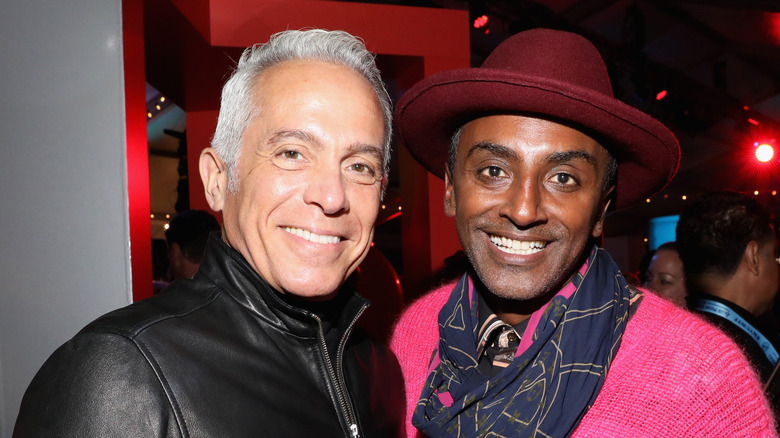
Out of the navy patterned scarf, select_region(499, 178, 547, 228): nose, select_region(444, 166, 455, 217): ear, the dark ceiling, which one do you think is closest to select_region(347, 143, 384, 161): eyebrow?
select_region(499, 178, 547, 228): nose

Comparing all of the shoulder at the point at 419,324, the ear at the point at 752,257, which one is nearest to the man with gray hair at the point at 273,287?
the shoulder at the point at 419,324

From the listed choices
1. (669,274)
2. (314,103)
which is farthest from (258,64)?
(669,274)

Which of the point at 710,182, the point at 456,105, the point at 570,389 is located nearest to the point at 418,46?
the point at 456,105

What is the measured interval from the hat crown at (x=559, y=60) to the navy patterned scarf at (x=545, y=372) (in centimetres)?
55

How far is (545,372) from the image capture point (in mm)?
1708

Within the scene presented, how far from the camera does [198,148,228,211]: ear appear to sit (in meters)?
1.55

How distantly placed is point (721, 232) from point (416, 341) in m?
1.69

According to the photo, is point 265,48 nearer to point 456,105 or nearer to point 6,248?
point 456,105

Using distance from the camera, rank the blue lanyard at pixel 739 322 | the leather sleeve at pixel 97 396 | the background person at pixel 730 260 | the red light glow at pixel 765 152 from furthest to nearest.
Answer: the red light glow at pixel 765 152
the background person at pixel 730 260
the blue lanyard at pixel 739 322
the leather sleeve at pixel 97 396

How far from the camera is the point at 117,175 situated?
2.20 m

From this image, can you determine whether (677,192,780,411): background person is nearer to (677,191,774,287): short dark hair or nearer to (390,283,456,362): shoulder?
(677,191,774,287): short dark hair

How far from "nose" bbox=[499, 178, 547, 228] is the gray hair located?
22.7 inches

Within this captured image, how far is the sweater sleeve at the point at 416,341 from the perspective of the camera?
6.96 ft

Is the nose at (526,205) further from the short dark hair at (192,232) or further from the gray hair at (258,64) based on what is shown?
the short dark hair at (192,232)
